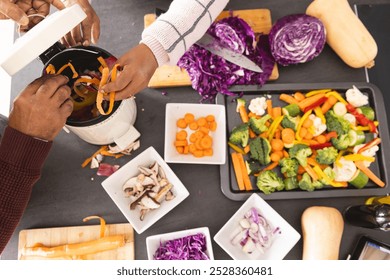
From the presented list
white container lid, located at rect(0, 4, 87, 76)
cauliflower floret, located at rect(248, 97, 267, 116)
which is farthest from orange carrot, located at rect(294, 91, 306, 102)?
white container lid, located at rect(0, 4, 87, 76)

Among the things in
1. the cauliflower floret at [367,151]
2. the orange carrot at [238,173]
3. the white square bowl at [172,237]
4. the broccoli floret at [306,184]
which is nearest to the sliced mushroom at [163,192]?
the white square bowl at [172,237]

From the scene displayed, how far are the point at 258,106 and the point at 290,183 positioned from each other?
0.29 metres

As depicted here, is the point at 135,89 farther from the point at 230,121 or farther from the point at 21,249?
the point at 21,249

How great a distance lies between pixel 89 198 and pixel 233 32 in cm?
76

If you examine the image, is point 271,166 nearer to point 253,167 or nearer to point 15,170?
point 253,167

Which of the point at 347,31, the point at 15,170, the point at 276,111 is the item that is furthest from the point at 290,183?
the point at 15,170

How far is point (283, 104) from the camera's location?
1389 mm

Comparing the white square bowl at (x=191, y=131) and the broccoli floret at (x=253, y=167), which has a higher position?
the white square bowl at (x=191, y=131)

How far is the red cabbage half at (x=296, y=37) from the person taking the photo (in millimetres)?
→ 1335

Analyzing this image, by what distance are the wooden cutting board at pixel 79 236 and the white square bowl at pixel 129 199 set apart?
0.23ft

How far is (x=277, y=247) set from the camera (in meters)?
A: 1.25

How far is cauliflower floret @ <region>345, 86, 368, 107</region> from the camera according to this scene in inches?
53.5

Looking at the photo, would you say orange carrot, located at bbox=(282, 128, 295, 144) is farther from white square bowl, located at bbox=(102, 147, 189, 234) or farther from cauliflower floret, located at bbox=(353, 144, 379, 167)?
white square bowl, located at bbox=(102, 147, 189, 234)

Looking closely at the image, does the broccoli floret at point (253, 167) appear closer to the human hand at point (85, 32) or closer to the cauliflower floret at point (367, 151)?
the cauliflower floret at point (367, 151)
